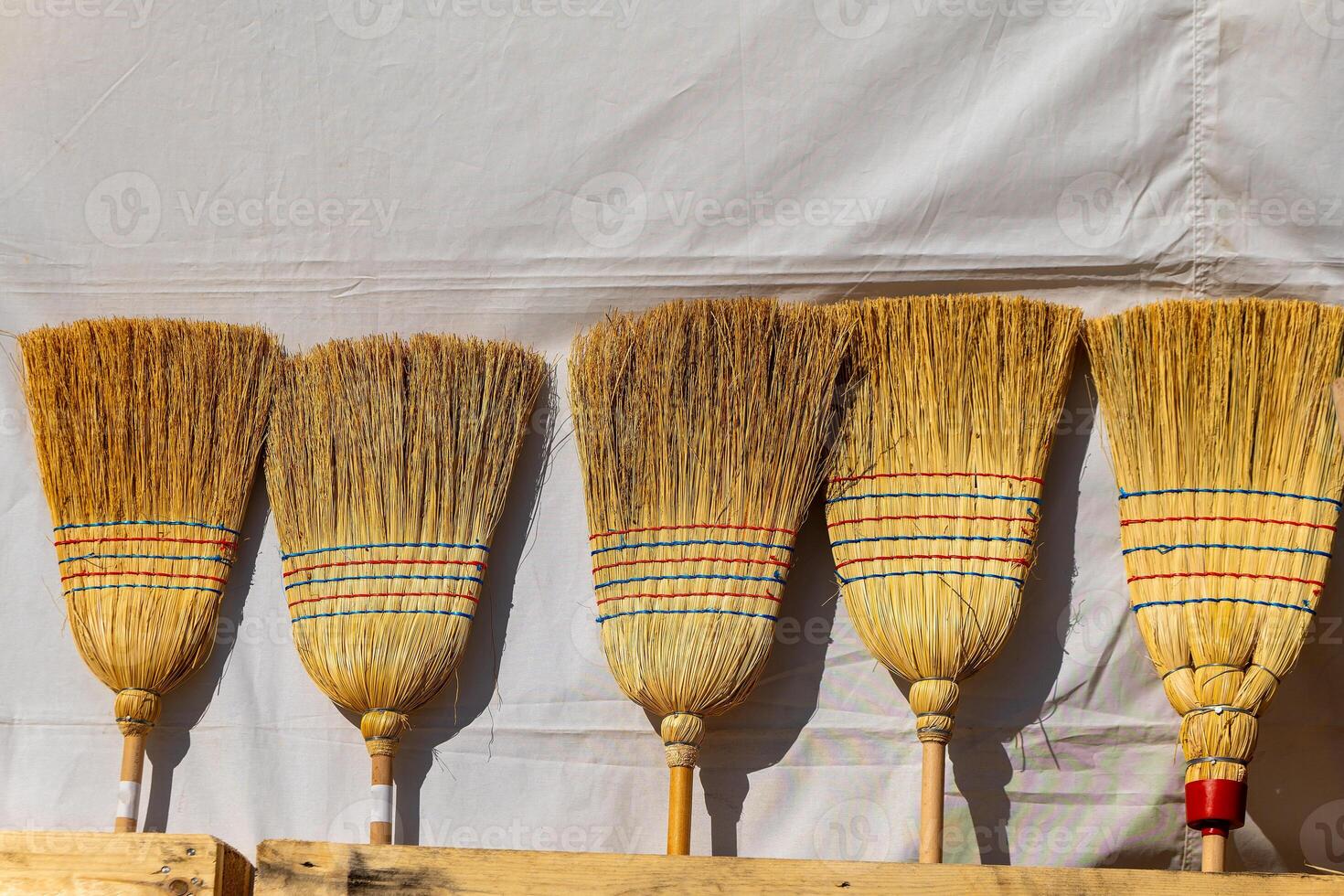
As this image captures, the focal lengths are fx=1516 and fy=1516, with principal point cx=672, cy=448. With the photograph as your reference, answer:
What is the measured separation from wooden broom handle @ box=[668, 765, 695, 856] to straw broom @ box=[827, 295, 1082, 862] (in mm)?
290

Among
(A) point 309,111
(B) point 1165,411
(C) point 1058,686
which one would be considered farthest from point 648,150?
(C) point 1058,686

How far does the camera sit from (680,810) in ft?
6.30

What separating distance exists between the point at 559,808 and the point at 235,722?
470 mm

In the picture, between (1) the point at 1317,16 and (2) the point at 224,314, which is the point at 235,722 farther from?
(1) the point at 1317,16

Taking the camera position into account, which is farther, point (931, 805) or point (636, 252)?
point (636, 252)

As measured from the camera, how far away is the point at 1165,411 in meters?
1.95

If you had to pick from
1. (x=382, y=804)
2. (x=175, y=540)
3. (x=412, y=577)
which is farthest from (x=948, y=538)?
(x=175, y=540)

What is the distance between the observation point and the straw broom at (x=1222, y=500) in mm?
1849

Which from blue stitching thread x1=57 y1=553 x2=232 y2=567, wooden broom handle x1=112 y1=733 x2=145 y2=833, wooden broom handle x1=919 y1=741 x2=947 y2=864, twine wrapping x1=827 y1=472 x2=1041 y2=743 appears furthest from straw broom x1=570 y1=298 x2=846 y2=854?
wooden broom handle x1=112 y1=733 x2=145 y2=833

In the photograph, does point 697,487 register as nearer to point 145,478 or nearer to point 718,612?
point 718,612

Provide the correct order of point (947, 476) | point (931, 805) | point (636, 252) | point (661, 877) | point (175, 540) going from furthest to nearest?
point (636, 252), point (175, 540), point (947, 476), point (931, 805), point (661, 877)

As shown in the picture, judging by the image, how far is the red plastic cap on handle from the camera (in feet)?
5.93

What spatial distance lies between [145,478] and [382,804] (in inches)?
22.0

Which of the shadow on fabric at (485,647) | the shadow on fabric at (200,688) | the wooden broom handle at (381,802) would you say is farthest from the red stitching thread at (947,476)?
the shadow on fabric at (200,688)
